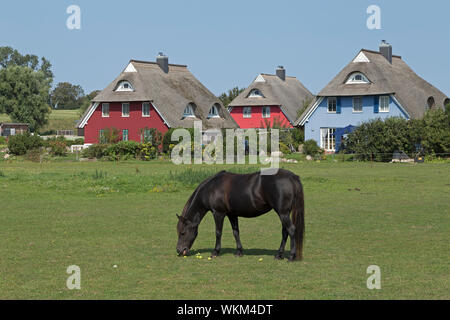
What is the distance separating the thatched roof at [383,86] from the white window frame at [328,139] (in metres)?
2.64

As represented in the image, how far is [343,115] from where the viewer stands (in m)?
69.5

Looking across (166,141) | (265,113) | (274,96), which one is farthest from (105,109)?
(274,96)

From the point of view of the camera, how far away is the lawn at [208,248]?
35.3ft

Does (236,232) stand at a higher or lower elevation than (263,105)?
lower

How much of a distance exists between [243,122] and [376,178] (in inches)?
2155

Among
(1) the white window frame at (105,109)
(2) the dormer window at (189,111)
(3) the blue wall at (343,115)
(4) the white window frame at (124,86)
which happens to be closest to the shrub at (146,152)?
(2) the dormer window at (189,111)

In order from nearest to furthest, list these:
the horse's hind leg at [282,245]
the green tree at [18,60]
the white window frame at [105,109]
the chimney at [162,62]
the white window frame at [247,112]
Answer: the horse's hind leg at [282,245] < the white window frame at [105,109] < the chimney at [162,62] < the white window frame at [247,112] < the green tree at [18,60]

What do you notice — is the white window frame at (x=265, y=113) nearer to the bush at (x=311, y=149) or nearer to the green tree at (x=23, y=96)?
the bush at (x=311, y=149)

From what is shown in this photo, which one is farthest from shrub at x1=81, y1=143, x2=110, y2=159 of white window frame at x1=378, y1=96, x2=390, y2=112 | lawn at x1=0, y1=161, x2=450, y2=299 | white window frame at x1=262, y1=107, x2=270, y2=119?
white window frame at x1=262, y1=107, x2=270, y2=119

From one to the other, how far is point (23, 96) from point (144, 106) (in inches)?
1942

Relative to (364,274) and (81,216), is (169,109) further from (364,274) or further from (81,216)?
(364,274)

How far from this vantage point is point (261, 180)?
42.8 feet

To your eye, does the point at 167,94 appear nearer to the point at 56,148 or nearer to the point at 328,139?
the point at 56,148
